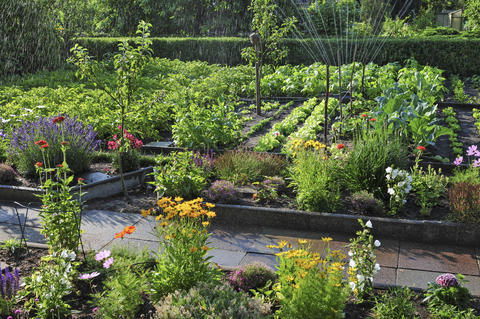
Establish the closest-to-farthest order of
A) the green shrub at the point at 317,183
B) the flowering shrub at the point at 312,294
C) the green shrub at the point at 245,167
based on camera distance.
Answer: the flowering shrub at the point at 312,294, the green shrub at the point at 317,183, the green shrub at the point at 245,167

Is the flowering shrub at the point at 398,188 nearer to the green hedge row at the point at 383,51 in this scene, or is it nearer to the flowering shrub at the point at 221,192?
the flowering shrub at the point at 221,192

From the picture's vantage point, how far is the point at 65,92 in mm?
10047

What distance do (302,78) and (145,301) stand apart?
8.74 meters

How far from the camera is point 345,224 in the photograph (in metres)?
5.13

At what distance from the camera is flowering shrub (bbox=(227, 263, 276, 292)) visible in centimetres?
380

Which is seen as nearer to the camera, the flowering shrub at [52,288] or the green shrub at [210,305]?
the green shrub at [210,305]

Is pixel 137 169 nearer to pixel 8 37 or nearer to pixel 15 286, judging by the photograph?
pixel 15 286

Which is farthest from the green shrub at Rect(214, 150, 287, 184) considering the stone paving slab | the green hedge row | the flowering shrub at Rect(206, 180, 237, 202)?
the green hedge row

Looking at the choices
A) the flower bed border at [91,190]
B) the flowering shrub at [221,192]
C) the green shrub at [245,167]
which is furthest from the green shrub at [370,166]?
the flower bed border at [91,190]

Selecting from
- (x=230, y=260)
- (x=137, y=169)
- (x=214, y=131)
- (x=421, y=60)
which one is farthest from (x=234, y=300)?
(x=421, y=60)

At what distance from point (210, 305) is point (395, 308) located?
1.28 m

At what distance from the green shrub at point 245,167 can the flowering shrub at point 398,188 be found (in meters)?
1.55

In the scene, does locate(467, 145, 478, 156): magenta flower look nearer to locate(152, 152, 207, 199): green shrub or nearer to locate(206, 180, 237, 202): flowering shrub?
locate(206, 180, 237, 202): flowering shrub

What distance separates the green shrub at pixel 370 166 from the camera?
554 cm
